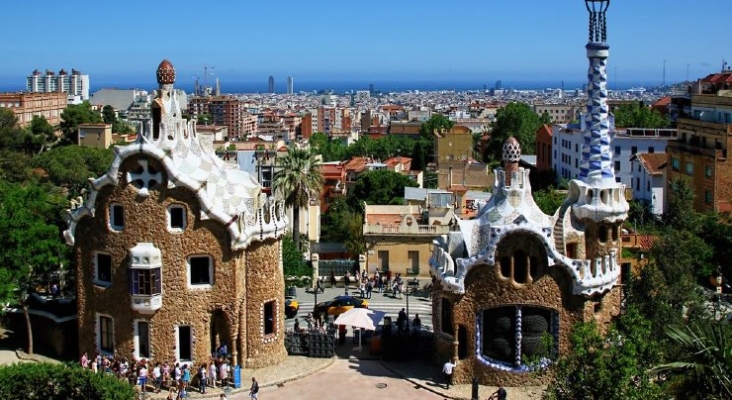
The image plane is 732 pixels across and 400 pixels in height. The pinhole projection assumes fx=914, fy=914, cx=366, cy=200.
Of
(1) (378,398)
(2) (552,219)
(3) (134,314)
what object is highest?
(2) (552,219)

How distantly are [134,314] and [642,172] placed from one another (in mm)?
57288

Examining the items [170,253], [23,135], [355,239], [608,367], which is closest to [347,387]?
[170,253]

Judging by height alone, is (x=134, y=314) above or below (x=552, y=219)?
below

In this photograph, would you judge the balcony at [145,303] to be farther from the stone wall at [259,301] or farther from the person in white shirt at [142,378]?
the stone wall at [259,301]

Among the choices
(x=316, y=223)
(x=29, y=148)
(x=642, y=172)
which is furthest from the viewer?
(x=29, y=148)

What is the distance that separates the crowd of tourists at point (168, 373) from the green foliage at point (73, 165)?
3482cm

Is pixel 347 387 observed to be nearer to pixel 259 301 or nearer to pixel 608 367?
pixel 259 301

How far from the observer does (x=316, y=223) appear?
6600 centimetres

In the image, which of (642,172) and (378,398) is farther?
(642,172)

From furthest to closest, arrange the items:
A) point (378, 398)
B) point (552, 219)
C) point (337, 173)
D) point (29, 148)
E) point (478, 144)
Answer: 1. point (478, 144)
2. point (29, 148)
3. point (337, 173)
4. point (552, 219)
5. point (378, 398)

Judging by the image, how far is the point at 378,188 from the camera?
265 ft

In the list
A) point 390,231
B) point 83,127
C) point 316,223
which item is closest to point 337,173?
point 316,223

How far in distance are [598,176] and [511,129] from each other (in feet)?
303

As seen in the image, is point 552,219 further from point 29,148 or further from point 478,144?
point 478,144
